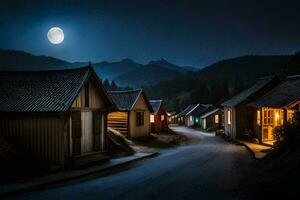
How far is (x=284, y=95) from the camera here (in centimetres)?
2950

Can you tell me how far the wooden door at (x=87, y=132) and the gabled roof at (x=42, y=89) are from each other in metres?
1.91

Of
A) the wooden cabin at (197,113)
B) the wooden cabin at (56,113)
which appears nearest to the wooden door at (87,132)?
the wooden cabin at (56,113)

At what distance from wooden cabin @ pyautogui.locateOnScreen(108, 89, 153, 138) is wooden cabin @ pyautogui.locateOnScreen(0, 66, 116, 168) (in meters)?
15.4

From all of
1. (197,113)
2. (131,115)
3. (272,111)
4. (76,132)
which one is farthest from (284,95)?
(197,113)

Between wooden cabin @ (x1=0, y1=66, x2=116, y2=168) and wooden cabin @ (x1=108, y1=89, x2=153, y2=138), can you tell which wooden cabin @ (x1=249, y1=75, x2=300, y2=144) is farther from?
wooden cabin @ (x1=0, y1=66, x2=116, y2=168)

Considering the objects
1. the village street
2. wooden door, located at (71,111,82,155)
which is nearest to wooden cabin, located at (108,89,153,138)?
wooden door, located at (71,111,82,155)

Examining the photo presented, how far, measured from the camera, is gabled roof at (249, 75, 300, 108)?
27.0 meters

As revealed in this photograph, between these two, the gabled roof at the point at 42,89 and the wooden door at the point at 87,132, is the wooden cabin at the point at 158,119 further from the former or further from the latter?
the wooden door at the point at 87,132

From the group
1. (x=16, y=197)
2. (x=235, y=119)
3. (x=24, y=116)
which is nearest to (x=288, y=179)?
(x=16, y=197)

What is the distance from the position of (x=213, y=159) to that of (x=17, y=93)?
13.4 meters

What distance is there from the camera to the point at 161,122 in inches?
→ 2135

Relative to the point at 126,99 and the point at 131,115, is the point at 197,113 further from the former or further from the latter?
the point at 131,115

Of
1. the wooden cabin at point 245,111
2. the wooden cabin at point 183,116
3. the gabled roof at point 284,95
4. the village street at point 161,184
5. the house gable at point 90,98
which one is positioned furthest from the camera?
the wooden cabin at point 183,116

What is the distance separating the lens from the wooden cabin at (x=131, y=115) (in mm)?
38406
